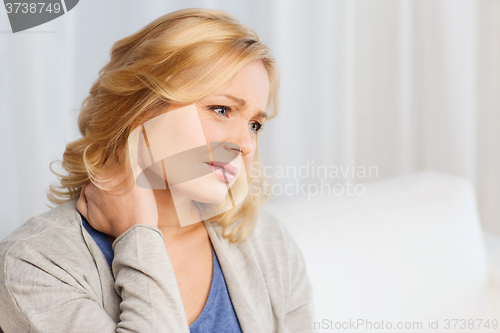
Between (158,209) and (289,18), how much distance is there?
0.99m

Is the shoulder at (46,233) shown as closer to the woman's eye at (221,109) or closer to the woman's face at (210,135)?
the woman's face at (210,135)

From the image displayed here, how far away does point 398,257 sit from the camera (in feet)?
3.67

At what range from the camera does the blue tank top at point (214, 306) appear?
27.5 inches

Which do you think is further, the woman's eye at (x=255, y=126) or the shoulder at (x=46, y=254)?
the woman's eye at (x=255, y=126)

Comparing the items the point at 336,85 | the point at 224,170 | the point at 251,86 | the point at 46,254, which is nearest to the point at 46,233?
the point at 46,254

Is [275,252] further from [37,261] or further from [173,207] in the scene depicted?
[37,261]

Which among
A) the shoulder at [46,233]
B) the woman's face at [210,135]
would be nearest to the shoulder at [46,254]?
Result: the shoulder at [46,233]

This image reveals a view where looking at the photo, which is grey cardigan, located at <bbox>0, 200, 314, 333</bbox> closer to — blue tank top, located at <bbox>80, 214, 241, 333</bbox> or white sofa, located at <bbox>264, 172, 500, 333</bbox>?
blue tank top, located at <bbox>80, 214, 241, 333</bbox>

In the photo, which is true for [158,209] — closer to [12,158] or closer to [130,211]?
[130,211]

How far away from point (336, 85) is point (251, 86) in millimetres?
1045

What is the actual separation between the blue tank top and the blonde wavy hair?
11cm

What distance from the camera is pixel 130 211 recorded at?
0.66 metres

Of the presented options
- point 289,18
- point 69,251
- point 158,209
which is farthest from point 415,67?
point 69,251

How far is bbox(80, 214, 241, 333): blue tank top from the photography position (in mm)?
699
